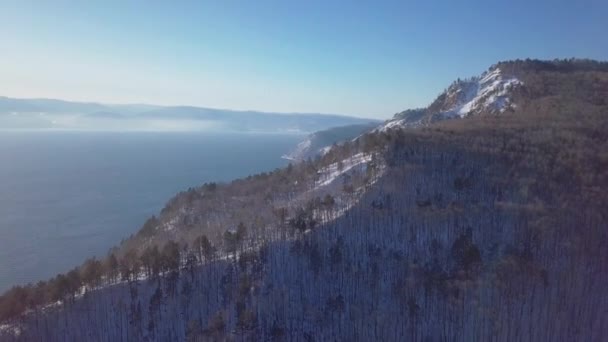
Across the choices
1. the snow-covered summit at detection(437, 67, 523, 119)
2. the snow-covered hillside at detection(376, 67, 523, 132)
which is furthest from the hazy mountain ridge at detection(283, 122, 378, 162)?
the snow-covered summit at detection(437, 67, 523, 119)

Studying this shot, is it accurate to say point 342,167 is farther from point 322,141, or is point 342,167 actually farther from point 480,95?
point 322,141

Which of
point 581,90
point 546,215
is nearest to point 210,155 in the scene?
point 581,90

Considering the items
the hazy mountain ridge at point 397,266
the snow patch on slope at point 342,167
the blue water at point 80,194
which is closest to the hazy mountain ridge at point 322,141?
the blue water at point 80,194

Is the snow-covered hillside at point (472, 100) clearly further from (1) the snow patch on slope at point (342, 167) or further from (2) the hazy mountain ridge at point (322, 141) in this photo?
(2) the hazy mountain ridge at point (322, 141)

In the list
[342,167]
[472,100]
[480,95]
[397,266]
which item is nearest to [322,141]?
[472,100]

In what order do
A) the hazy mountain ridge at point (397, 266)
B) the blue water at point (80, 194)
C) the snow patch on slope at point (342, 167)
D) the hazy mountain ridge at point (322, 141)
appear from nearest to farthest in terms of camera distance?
the hazy mountain ridge at point (397, 266)
the snow patch on slope at point (342, 167)
the blue water at point (80, 194)
the hazy mountain ridge at point (322, 141)

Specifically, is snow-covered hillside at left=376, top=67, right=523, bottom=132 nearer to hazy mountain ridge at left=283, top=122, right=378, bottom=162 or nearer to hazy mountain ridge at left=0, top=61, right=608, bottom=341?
hazy mountain ridge at left=283, top=122, right=378, bottom=162
